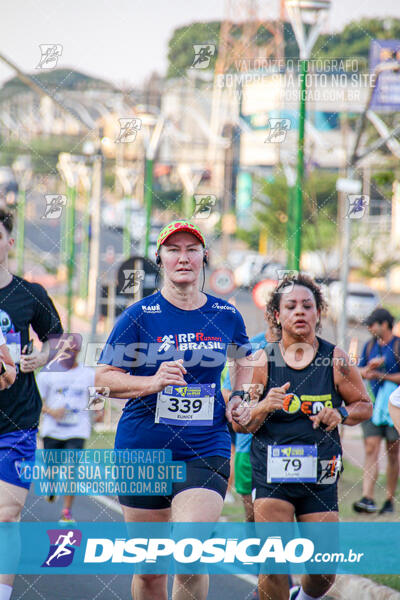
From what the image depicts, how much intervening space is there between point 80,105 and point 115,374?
1246cm

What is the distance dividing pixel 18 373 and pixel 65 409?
125 inches

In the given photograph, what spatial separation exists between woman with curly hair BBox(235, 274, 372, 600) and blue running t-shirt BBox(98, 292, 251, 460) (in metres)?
0.33

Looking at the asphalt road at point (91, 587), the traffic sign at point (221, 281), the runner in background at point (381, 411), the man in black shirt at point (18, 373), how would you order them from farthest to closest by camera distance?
the traffic sign at point (221, 281)
the runner in background at point (381, 411)
the asphalt road at point (91, 587)
the man in black shirt at point (18, 373)

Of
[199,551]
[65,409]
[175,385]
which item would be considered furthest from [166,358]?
[65,409]

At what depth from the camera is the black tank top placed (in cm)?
449

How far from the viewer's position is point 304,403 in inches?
177

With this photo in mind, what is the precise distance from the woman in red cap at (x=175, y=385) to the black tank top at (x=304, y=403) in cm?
25

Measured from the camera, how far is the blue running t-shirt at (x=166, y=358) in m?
4.18

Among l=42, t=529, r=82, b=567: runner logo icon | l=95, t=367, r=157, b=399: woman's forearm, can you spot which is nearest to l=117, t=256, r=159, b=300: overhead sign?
l=42, t=529, r=82, b=567: runner logo icon

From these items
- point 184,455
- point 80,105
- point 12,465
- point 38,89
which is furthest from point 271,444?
point 80,105

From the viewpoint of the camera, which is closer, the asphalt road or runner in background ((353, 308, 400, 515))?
the asphalt road

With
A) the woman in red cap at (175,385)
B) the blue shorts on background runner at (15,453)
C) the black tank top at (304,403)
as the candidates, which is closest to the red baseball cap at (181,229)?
the woman in red cap at (175,385)

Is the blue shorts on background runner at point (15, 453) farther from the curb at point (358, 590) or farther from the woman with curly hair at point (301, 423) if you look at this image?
the curb at point (358, 590)

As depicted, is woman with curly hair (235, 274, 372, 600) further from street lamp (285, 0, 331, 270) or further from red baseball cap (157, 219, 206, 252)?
street lamp (285, 0, 331, 270)
